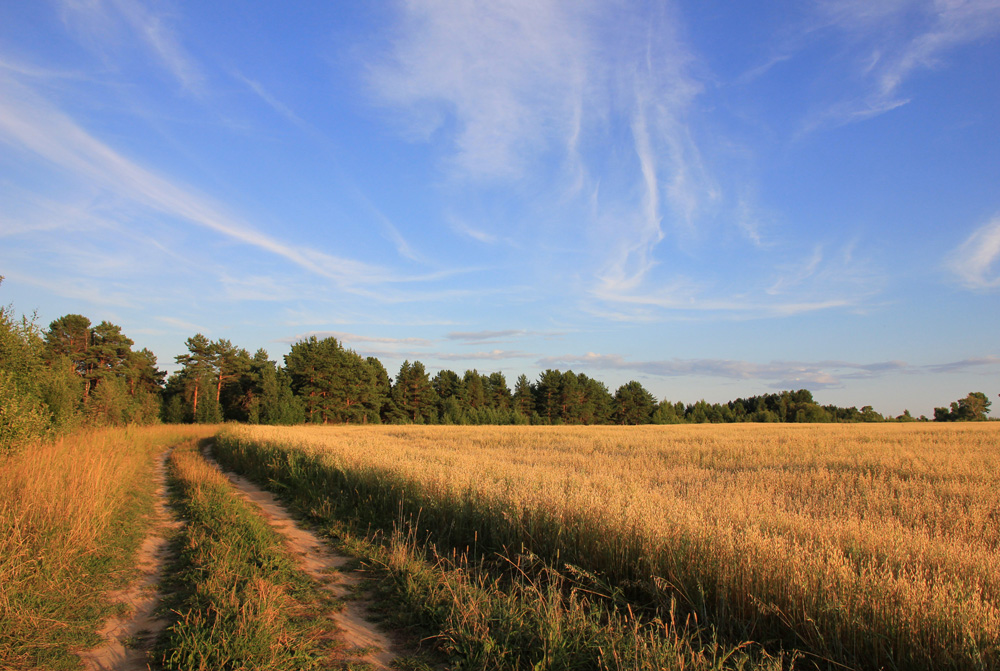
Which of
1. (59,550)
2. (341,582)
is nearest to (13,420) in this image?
(59,550)

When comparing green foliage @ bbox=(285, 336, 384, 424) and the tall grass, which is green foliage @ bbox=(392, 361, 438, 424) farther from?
the tall grass

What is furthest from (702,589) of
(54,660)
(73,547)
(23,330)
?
(23,330)

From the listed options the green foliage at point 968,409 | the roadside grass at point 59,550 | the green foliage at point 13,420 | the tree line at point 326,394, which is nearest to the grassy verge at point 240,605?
the roadside grass at point 59,550

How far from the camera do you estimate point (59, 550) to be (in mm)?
6094

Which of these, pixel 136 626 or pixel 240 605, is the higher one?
pixel 240 605

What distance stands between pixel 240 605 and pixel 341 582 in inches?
55.1

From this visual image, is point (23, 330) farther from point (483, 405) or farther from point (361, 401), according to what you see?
point (483, 405)

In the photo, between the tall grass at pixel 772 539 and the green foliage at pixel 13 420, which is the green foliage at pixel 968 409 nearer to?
the tall grass at pixel 772 539

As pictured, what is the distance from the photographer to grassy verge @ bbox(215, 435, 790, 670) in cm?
383

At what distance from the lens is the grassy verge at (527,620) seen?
383 cm

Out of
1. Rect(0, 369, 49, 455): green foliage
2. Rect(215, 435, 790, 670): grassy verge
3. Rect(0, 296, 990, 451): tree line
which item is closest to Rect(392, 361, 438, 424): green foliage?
Rect(0, 296, 990, 451): tree line

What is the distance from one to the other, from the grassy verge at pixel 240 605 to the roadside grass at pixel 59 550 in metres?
0.73

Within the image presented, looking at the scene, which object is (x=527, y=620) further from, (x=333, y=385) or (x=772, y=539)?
(x=333, y=385)

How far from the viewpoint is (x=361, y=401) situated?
2753 inches
